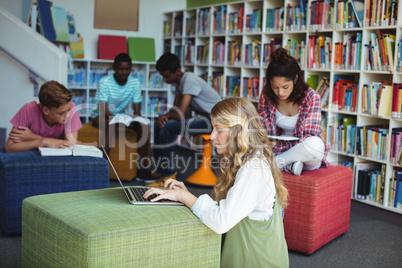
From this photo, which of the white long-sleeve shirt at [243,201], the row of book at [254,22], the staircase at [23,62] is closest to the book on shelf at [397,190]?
the row of book at [254,22]

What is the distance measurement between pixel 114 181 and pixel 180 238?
2.79 meters

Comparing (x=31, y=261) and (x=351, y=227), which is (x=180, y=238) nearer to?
(x=31, y=261)

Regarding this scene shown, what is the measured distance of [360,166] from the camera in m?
4.05

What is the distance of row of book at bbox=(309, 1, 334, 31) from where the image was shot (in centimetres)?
422

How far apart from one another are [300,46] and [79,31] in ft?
10.2

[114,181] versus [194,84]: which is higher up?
[194,84]

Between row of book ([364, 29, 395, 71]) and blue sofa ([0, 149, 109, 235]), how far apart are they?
2375 millimetres

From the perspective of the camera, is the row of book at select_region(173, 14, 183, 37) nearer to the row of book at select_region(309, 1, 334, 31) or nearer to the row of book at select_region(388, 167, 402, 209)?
the row of book at select_region(309, 1, 334, 31)

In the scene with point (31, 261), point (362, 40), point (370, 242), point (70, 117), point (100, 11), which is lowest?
point (370, 242)

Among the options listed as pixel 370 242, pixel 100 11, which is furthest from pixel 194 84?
pixel 100 11

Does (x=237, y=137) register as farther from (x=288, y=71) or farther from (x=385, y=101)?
(x=385, y=101)

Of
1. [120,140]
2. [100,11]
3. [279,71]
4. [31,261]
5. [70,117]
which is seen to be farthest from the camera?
[100,11]

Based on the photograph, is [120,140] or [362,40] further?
[120,140]

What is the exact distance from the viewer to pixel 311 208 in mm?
2646
